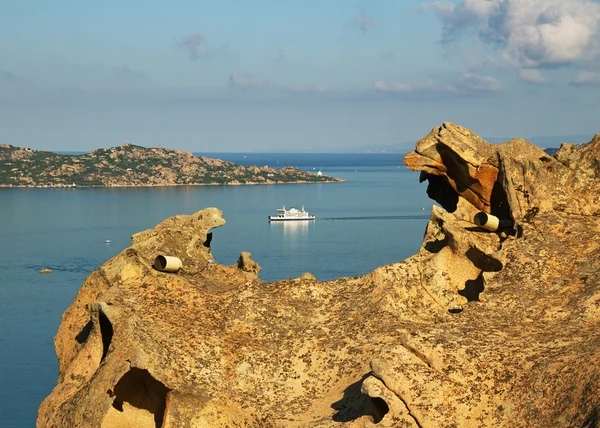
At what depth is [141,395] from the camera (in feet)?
78.9

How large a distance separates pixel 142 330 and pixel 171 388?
1959 mm

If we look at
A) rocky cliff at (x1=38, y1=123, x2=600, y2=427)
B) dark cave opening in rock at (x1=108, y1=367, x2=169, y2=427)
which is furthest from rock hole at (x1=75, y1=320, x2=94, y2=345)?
dark cave opening in rock at (x1=108, y1=367, x2=169, y2=427)

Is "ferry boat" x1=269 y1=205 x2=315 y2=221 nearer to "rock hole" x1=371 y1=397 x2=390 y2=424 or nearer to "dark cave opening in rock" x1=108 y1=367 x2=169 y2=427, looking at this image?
"dark cave opening in rock" x1=108 y1=367 x2=169 y2=427

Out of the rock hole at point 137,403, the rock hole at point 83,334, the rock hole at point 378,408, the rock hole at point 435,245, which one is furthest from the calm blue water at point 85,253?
the rock hole at point 378,408

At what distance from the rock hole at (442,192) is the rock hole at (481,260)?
549 cm

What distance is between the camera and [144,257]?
93.4 feet

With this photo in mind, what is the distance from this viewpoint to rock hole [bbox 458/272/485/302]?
27.7 m

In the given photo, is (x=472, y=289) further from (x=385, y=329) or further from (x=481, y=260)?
(x=385, y=329)

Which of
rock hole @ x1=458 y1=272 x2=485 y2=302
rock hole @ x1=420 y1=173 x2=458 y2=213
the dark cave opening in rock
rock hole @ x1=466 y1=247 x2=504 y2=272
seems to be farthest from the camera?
rock hole @ x1=420 y1=173 x2=458 y2=213

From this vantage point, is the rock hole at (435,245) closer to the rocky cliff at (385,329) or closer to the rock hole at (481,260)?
the rocky cliff at (385,329)

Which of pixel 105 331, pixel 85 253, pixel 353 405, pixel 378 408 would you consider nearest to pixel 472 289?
pixel 353 405

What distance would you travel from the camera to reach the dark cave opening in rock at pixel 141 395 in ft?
77.0

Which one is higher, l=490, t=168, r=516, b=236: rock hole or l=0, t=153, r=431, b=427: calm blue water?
l=490, t=168, r=516, b=236: rock hole

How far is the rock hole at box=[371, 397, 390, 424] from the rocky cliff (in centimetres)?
5
